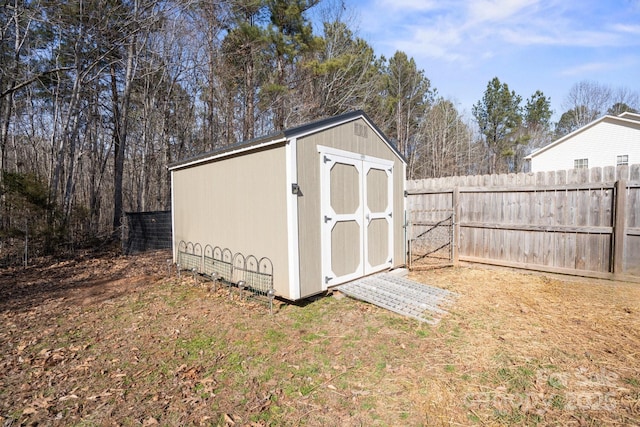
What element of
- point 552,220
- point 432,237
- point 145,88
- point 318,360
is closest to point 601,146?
point 552,220

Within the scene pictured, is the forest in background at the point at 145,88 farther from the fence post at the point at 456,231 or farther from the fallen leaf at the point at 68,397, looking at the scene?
the fence post at the point at 456,231

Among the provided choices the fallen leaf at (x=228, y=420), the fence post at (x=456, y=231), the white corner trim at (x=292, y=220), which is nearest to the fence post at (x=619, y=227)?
the fence post at (x=456, y=231)

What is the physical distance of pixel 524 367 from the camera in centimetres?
275

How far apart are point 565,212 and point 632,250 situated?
1045mm

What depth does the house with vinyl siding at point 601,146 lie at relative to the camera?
39.9 feet

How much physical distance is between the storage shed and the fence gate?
1347 mm

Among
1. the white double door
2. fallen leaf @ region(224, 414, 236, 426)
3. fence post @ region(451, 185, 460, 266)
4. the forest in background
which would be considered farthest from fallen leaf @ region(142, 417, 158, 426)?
the forest in background

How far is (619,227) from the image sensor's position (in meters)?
4.89

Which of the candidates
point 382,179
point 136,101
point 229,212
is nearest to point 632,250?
point 382,179

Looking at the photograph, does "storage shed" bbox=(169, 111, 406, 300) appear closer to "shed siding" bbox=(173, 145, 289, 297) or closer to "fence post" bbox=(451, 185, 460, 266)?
"shed siding" bbox=(173, 145, 289, 297)

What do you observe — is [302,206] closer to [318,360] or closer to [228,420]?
[318,360]

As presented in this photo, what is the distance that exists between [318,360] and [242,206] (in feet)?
9.15

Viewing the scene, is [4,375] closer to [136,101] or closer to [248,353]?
[248,353]

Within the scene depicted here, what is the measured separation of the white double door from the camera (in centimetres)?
460
